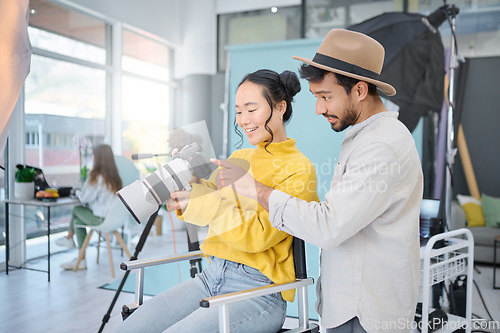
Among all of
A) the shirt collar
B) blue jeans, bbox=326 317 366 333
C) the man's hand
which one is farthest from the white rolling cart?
the man's hand

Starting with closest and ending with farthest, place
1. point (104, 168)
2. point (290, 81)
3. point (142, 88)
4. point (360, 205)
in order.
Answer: point (360, 205) < point (290, 81) < point (104, 168) < point (142, 88)

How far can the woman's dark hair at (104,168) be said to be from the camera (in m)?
3.73

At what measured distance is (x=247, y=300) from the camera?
120 cm

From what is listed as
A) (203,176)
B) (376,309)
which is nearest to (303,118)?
(203,176)

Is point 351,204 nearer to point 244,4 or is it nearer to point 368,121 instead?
point 368,121

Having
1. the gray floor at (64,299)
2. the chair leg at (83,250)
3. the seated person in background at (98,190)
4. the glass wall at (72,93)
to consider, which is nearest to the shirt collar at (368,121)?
the gray floor at (64,299)

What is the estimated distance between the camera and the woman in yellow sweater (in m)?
1.15

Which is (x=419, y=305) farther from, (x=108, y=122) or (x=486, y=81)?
(x=108, y=122)

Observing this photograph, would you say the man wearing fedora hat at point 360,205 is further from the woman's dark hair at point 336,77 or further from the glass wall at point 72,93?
the glass wall at point 72,93

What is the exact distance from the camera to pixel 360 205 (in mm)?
952

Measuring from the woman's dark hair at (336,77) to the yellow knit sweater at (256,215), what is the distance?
0.25 metres

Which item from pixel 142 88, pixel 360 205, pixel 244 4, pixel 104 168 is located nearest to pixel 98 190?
pixel 104 168

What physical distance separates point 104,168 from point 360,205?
10.6 ft

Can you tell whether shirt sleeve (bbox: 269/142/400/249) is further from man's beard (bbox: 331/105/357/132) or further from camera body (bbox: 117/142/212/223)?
camera body (bbox: 117/142/212/223)
